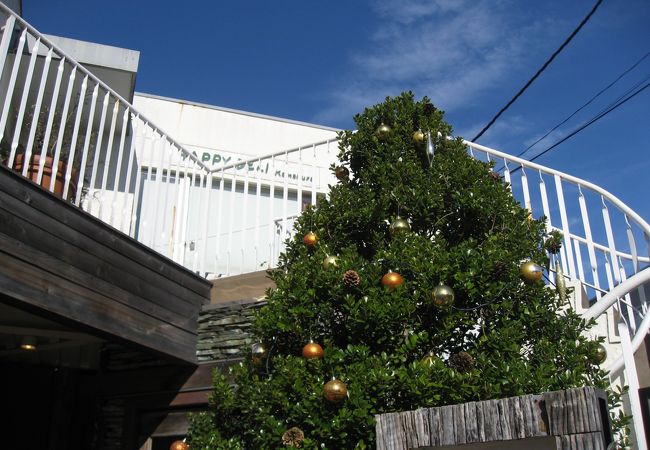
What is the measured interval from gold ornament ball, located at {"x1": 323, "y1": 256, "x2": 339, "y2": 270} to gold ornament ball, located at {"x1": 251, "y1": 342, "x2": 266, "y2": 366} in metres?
0.52

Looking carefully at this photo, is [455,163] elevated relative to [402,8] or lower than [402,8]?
lower

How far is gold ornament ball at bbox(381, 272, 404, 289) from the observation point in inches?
115

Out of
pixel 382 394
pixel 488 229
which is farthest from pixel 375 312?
pixel 488 229

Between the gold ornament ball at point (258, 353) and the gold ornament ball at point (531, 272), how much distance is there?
4.26ft

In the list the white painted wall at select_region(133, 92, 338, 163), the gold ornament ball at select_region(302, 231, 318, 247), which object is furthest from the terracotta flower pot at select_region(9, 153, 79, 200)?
the white painted wall at select_region(133, 92, 338, 163)

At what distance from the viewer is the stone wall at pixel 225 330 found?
4027mm

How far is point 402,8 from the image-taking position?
6.52 m

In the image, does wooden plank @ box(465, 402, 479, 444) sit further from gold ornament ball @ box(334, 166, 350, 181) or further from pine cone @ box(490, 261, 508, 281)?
gold ornament ball @ box(334, 166, 350, 181)

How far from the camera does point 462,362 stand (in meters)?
2.74

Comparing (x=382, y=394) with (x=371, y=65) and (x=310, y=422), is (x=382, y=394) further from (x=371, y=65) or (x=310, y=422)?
(x=371, y=65)

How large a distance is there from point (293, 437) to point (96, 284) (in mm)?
1346

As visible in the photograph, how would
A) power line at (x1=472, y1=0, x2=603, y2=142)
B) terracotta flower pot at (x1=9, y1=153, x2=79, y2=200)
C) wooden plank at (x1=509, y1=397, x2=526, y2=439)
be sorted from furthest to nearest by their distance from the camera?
power line at (x1=472, y1=0, x2=603, y2=142) < terracotta flower pot at (x1=9, y1=153, x2=79, y2=200) < wooden plank at (x1=509, y1=397, x2=526, y2=439)

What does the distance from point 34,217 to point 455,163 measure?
2109 mm

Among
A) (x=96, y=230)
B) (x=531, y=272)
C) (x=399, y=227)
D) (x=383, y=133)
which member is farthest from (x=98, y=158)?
(x=531, y=272)
